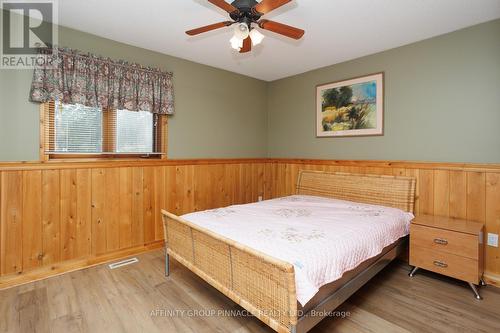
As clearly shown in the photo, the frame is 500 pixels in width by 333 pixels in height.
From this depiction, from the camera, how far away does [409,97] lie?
328cm

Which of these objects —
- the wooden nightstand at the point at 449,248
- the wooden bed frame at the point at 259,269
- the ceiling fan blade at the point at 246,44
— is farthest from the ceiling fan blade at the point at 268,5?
the wooden nightstand at the point at 449,248

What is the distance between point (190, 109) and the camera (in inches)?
154

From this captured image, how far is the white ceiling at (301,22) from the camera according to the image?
2.41m

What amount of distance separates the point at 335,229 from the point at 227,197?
93.9 inches

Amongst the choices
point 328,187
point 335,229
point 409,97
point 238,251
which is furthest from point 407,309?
point 409,97

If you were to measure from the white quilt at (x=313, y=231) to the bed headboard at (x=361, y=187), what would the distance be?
0.21m

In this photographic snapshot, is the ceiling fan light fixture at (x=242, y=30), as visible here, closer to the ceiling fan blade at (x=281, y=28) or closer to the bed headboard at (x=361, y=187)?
the ceiling fan blade at (x=281, y=28)

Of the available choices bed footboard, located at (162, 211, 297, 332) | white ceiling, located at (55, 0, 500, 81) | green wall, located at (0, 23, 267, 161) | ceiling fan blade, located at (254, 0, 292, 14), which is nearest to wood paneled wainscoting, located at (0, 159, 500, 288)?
green wall, located at (0, 23, 267, 161)

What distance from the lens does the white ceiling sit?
2412mm

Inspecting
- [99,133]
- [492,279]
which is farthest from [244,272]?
[492,279]

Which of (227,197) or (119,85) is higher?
(119,85)

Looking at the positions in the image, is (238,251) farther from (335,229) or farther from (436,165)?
(436,165)

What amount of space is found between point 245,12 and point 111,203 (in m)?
2.61

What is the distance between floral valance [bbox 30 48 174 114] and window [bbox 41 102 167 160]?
0.54 ft
